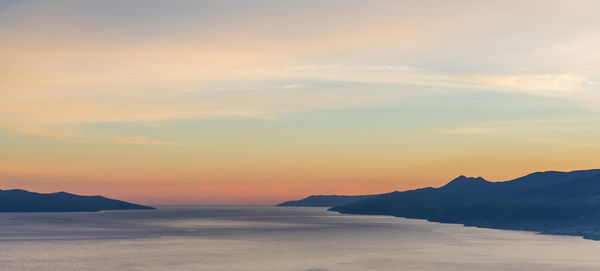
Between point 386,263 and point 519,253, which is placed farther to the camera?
point 519,253

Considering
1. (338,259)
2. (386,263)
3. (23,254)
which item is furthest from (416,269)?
(23,254)

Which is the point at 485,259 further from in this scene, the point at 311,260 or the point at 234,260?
the point at 234,260

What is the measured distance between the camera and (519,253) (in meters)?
179

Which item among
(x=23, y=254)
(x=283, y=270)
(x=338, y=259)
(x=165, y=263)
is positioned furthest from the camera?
(x=23, y=254)

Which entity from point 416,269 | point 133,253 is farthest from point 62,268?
point 416,269

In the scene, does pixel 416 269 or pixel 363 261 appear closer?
pixel 416 269

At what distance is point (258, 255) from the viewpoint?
169125 millimetres

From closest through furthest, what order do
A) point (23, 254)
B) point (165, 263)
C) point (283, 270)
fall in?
1. point (283, 270)
2. point (165, 263)
3. point (23, 254)

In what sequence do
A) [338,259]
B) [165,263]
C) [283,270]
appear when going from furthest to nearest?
[338,259] → [165,263] → [283,270]

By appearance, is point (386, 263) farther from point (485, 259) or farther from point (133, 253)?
point (133, 253)

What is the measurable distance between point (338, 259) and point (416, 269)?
23710 millimetres

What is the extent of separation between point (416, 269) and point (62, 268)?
7869cm

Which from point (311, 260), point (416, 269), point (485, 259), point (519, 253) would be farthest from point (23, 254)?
point (519, 253)

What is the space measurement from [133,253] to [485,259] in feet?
307
